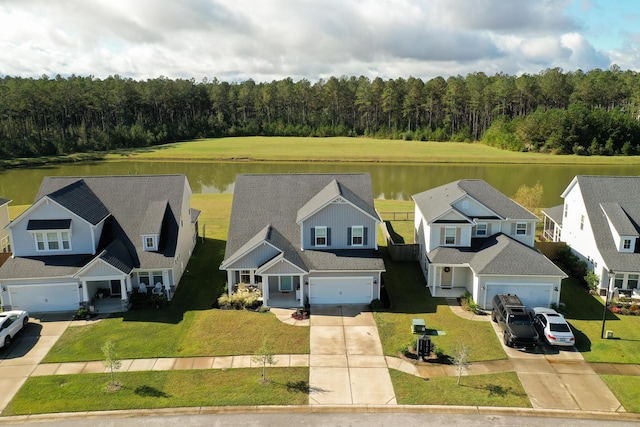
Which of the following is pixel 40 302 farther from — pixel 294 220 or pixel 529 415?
pixel 529 415

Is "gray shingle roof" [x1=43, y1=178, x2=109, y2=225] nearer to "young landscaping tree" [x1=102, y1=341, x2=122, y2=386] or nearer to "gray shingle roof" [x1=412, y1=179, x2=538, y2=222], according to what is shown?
"young landscaping tree" [x1=102, y1=341, x2=122, y2=386]

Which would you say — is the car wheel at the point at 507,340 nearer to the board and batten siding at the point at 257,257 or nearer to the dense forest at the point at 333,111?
the board and batten siding at the point at 257,257

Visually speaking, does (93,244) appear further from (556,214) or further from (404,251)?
(556,214)

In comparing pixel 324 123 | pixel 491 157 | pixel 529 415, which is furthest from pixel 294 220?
pixel 324 123

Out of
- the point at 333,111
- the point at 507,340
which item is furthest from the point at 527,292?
the point at 333,111

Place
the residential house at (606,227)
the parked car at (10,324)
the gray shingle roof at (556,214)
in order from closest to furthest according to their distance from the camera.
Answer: the parked car at (10,324)
the residential house at (606,227)
the gray shingle roof at (556,214)

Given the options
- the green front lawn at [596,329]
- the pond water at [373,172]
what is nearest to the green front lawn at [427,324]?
the green front lawn at [596,329]
